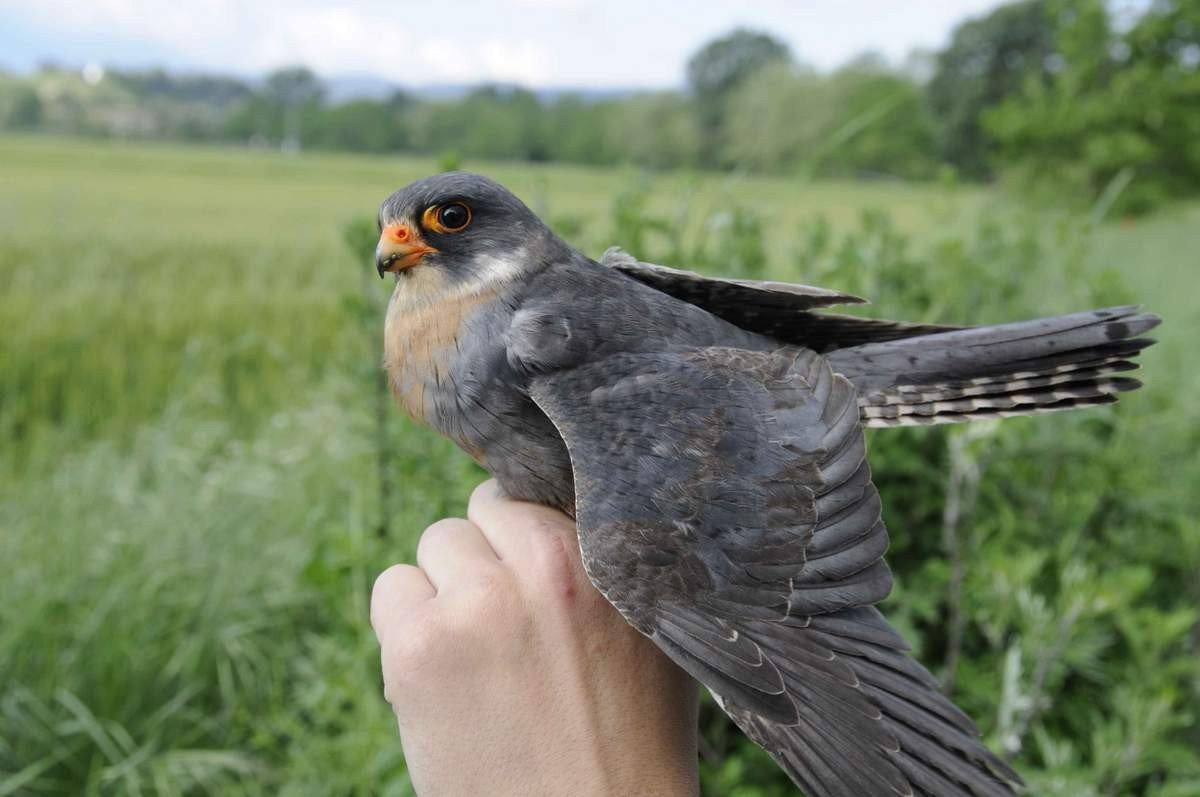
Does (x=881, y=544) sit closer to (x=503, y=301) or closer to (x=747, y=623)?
(x=747, y=623)

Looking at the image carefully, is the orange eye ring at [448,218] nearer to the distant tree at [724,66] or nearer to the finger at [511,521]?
the finger at [511,521]

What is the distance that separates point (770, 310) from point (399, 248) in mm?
972

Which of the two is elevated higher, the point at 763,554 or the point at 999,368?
the point at 999,368

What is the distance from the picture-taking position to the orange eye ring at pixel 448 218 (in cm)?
234

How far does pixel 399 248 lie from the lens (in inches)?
91.7

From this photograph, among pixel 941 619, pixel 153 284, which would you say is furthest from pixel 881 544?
pixel 153 284

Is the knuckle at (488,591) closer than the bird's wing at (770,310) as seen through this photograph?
Yes

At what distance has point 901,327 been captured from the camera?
2.43 meters

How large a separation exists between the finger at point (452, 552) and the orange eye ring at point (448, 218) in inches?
29.2

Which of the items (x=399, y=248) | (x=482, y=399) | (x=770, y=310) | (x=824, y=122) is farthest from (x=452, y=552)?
(x=824, y=122)

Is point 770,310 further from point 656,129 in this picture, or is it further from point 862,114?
point 656,129

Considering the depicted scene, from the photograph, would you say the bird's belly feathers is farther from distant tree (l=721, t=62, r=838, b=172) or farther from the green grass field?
distant tree (l=721, t=62, r=838, b=172)

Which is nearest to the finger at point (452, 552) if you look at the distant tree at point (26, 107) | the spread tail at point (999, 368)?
the spread tail at point (999, 368)

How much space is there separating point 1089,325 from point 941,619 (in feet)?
6.08
